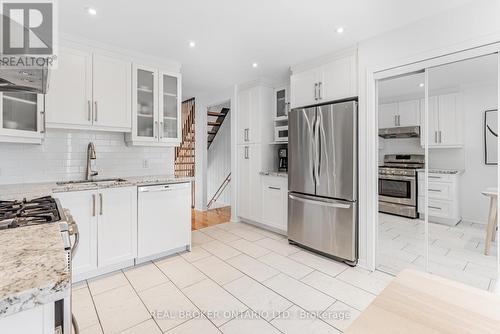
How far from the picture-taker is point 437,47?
209cm

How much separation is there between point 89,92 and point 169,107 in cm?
90

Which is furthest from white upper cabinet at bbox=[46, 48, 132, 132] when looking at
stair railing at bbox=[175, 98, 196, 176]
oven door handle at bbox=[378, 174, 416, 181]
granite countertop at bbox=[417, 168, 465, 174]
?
granite countertop at bbox=[417, 168, 465, 174]

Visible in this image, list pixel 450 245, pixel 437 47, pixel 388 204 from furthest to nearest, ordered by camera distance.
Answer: pixel 388 204 → pixel 450 245 → pixel 437 47

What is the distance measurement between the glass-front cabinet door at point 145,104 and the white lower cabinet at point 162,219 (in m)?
0.74

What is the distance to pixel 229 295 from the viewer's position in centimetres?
209

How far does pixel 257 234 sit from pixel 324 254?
1126 mm

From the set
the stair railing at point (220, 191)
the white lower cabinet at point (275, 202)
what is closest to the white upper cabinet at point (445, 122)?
the white lower cabinet at point (275, 202)

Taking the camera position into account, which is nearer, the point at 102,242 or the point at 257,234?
the point at 102,242

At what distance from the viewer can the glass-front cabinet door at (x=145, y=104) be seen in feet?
9.56

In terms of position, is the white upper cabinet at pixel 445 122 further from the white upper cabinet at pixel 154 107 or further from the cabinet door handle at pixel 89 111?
the cabinet door handle at pixel 89 111

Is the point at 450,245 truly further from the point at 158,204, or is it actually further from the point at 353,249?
the point at 158,204

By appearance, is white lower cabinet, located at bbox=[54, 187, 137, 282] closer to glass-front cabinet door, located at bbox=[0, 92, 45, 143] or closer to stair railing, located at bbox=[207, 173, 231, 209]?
glass-front cabinet door, located at bbox=[0, 92, 45, 143]

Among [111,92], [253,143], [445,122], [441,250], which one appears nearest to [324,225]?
[441,250]

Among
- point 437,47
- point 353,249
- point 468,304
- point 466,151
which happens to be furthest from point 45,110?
point 466,151
